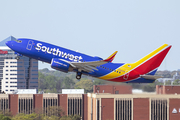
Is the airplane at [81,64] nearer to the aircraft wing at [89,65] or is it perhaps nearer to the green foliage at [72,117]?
the aircraft wing at [89,65]

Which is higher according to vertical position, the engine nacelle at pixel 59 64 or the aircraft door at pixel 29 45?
the aircraft door at pixel 29 45

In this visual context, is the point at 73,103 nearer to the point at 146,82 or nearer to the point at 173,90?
the point at 173,90

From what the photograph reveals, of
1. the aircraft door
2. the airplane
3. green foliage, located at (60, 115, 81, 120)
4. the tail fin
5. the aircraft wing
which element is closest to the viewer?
the aircraft wing

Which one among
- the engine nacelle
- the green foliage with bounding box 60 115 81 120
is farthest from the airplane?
the green foliage with bounding box 60 115 81 120

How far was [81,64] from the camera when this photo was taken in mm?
72188

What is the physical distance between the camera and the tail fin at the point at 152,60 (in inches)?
3115

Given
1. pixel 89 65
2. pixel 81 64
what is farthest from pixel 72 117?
pixel 81 64

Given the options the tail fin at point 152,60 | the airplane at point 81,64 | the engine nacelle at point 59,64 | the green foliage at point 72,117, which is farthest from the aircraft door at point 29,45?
the green foliage at point 72,117

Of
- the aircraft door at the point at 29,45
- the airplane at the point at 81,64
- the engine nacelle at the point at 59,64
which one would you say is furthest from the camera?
the aircraft door at the point at 29,45

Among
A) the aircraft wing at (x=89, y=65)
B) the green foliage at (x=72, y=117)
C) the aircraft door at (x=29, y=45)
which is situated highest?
the aircraft door at (x=29, y=45)

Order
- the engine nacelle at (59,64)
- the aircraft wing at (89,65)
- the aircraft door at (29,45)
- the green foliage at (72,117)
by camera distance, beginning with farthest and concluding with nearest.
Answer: the green foliage at (72,117) → the aircraft door at (29,45) → the engine nacelle at (59,64) → the aircraft wing at (89,65)

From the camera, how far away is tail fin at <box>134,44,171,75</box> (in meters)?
79.1

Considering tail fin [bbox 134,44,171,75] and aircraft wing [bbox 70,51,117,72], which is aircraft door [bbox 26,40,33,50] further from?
tail fin [bbox 134,44,171,75]

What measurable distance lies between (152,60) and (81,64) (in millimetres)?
15724
